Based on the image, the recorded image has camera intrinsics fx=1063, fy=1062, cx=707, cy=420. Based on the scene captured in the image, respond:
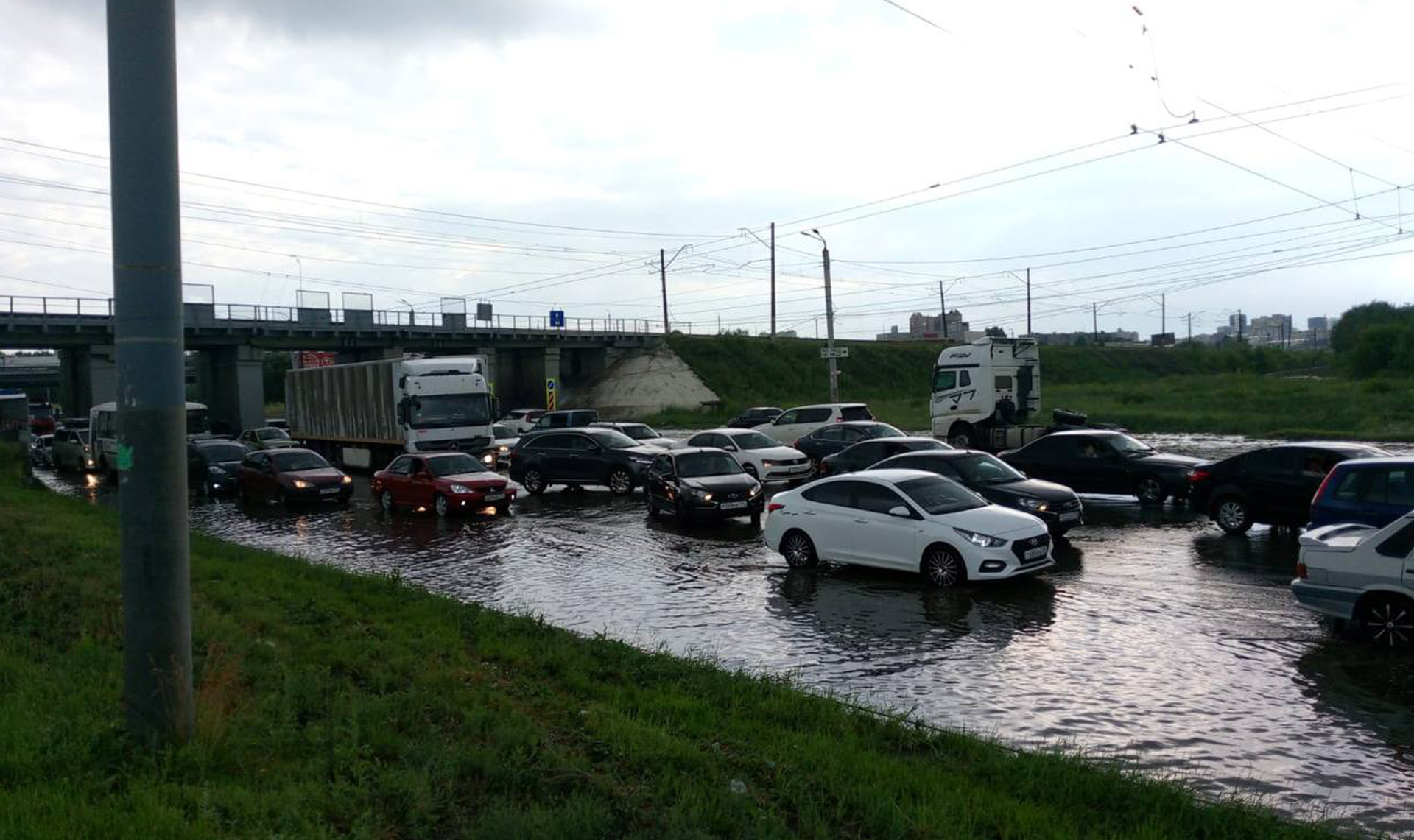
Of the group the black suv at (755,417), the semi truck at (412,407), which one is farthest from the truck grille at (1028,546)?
the black suv at (755,417)

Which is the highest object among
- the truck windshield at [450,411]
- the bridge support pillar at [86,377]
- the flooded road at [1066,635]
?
the bridge support pillar at [86,377]

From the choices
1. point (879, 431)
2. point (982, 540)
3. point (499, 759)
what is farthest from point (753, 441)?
point (499, 759)

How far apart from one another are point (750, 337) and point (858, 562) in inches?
2944

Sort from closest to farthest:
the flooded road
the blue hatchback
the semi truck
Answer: the flooded road < the blue hatchback < the semi truck

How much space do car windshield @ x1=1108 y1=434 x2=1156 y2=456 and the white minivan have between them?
14651mm

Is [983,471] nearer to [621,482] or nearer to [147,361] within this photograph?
[621,482]

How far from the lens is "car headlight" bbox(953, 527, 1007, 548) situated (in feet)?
44.5

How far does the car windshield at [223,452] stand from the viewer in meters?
31.1

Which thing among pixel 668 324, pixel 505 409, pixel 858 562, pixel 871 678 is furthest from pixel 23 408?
pixel 871 678

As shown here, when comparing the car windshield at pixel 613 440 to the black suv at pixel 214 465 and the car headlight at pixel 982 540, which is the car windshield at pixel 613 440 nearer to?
the black suv at pixel 214 465

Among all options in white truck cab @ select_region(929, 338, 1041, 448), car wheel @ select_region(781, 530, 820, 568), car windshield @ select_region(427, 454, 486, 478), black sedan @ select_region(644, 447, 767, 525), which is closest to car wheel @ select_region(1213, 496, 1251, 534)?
car wheel @ select_region(781, 530, 820, 568)

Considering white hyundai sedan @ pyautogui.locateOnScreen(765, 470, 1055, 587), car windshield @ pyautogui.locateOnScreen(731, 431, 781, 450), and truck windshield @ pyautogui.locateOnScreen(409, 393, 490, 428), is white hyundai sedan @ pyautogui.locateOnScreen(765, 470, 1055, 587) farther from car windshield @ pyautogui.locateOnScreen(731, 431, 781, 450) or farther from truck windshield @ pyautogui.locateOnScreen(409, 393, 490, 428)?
truck windshield @ pyautogui.locateOnScreen(409, 393, 490, 428)

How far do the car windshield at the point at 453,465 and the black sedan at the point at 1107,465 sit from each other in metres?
12.1

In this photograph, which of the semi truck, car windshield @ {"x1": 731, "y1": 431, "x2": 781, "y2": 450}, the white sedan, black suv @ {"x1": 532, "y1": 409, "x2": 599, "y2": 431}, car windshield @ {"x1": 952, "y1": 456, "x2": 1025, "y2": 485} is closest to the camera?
car windshield @ {"x1": 952, "y1": 456, "x2": 1025, "y2": 485}
